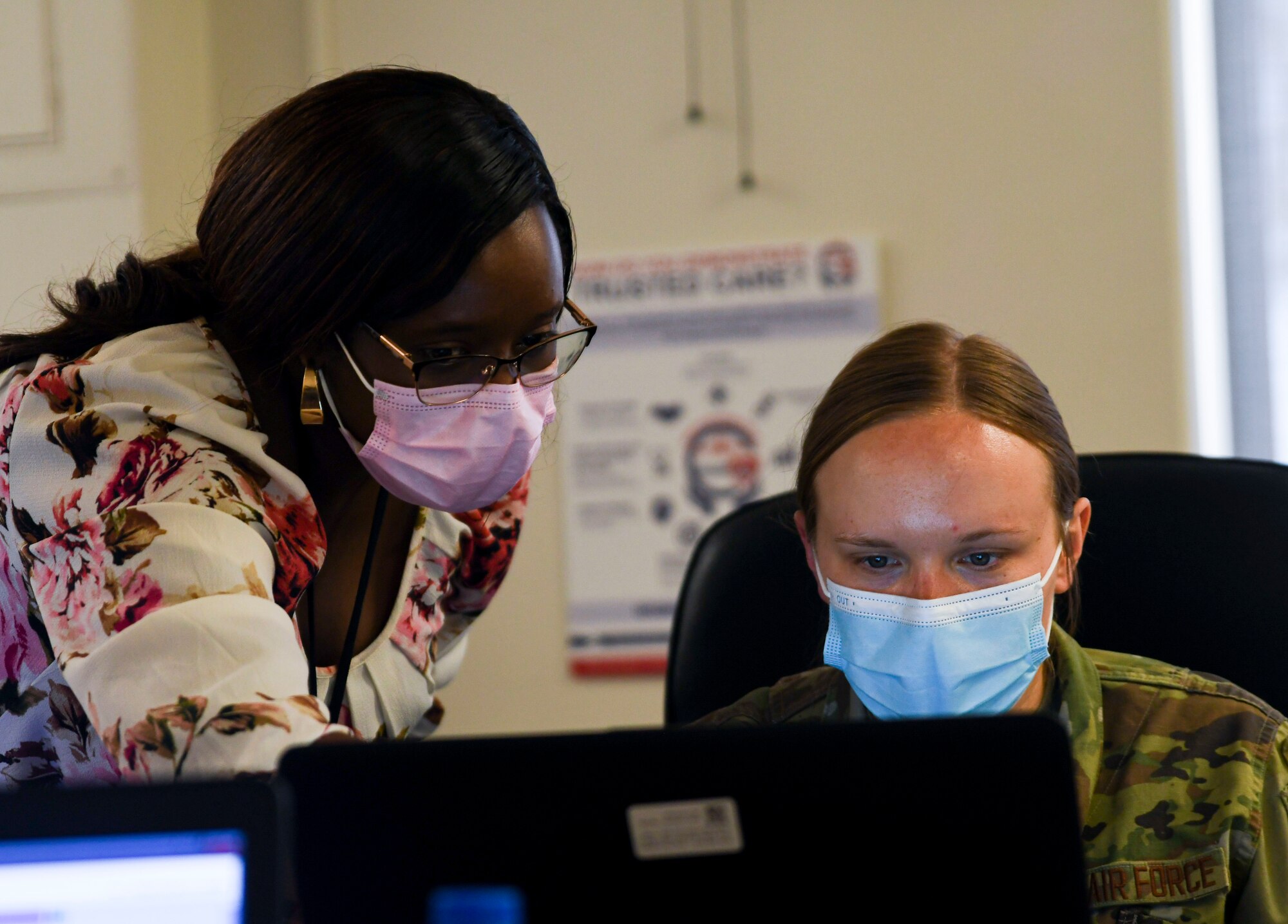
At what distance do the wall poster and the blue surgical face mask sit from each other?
1223 millimetres

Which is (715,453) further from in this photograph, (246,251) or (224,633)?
(224,633)

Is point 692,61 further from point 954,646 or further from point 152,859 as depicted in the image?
point 152,859

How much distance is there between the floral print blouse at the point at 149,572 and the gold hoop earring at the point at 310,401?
49 millimetres

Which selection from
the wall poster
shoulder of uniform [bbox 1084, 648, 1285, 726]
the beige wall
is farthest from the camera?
the wall poster

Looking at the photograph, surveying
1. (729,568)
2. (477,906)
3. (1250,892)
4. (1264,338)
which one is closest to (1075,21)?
(1264,338)

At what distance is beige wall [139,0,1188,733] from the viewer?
7.39 feet

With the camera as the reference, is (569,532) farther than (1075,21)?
Yes

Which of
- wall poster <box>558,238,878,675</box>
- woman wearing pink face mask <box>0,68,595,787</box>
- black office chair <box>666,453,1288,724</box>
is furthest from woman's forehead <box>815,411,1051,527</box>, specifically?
wall poster <box>558,238,878,675</box>

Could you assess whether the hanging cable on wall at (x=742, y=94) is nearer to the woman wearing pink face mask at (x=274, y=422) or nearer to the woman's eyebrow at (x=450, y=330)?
the woman wearing pink face mask at (x=274, y=422)

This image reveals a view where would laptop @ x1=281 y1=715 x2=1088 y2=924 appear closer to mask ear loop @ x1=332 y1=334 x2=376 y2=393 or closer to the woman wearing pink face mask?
the woman wearing pink face mask

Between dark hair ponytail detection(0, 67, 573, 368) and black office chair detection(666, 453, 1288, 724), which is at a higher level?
dark hair ponytail detection(0, 67, 573, 368)

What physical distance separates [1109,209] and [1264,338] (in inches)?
16.0

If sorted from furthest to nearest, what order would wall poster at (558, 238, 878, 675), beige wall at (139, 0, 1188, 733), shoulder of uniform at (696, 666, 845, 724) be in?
wall poster at (558, 238, 878, 675), beige wall at (139, 0, 1188, 733), shoulder of uniform at (696, 666, 845, 724)

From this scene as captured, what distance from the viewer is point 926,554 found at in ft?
3.77
